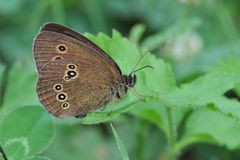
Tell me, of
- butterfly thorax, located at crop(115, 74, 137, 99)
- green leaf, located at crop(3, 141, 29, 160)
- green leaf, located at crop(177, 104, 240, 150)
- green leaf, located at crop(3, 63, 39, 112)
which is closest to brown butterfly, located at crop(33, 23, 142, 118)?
butterfly thorax, located at crop(115, 74, 137, 99)

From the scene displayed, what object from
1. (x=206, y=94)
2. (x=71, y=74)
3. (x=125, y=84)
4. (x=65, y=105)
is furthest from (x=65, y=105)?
(x=206, y=94)

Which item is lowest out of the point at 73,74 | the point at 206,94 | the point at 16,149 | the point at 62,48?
the point at 206,94

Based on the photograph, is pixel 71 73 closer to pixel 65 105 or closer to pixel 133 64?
pixel 65 105

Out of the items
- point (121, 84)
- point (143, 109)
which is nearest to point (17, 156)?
point (121, 84)

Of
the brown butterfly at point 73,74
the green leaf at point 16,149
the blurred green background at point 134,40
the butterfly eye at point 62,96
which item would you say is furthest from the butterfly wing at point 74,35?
the blurred green background at point 134,40

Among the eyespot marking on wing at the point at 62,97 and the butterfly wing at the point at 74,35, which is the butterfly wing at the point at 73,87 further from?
the butterfly wing at the point at 74,35
